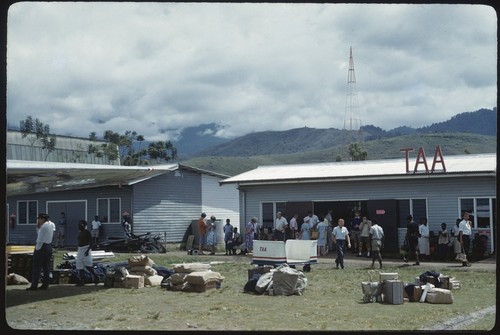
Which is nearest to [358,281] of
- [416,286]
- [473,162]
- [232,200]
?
[416,286]

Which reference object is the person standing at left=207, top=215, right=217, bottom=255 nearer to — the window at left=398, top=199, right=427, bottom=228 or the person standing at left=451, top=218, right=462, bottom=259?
the window at left=398, top=199, right=427, bottom=228

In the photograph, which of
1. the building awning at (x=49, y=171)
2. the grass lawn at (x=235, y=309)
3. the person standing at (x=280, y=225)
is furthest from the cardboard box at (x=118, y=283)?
the person standing at (x=280, y=225)

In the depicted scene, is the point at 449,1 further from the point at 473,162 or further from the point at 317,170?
the point at 317,170

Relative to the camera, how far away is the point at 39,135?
85250 mm

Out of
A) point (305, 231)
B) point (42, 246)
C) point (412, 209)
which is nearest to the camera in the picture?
point (42, 246)

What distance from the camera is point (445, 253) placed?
870 inches

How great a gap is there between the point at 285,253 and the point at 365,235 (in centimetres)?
488

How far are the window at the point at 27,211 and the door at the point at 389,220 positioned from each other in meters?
17.4

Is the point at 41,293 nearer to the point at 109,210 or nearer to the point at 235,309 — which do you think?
the point at 235,309

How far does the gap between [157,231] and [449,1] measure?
85.5 feet

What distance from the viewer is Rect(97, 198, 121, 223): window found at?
98.9 ft

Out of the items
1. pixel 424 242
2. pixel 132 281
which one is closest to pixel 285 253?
pixel 132 281

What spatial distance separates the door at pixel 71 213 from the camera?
31.0m

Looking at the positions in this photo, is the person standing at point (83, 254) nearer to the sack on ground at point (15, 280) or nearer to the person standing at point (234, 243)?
the sack on ground at point (15, 280)
